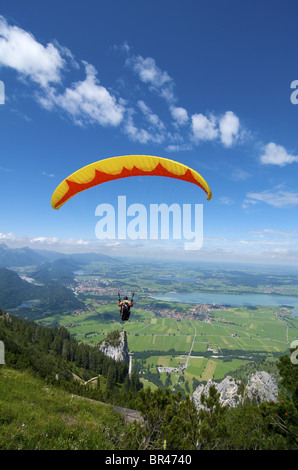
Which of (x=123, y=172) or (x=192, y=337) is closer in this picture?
(x=123, y=172)

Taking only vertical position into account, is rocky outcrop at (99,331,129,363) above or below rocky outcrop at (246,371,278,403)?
below

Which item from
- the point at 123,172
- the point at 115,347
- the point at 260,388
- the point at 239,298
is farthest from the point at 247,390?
the point at 239,298

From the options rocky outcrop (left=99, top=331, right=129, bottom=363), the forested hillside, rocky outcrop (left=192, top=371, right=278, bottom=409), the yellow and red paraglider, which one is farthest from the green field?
the yellow and red paraglider

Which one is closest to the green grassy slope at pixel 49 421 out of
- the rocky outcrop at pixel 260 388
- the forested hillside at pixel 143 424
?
the forested hillside at pixel 143 424

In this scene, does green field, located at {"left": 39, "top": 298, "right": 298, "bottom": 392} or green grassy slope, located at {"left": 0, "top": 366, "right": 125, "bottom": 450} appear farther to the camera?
green field, located at {"left": 39, "top": 298, "right": 298, "bottom": 392}

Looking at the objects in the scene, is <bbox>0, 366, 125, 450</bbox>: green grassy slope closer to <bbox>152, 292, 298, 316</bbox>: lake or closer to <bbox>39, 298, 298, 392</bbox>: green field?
<bbox>39, 298, 298, 392</bbox>: green field

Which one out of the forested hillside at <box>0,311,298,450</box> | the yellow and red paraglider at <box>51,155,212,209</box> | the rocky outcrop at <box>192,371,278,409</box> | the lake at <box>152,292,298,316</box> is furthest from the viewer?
the lake at <box>152,292,298,316</box>

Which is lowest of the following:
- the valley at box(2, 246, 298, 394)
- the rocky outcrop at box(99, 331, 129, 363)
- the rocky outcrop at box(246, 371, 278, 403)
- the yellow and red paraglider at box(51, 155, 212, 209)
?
the valley at box(2, 246, 298, 394)

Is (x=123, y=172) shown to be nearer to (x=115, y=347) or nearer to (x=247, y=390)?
(x=247, y=390)
